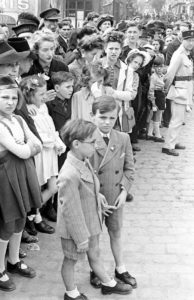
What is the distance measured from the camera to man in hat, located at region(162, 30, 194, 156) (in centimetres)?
751

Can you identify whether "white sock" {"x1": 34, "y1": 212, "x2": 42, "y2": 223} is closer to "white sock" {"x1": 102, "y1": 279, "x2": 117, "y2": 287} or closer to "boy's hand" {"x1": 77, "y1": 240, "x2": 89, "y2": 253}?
"white sock" {"x1": 102, "y1": 279, "x2": 117, "y2": 287}

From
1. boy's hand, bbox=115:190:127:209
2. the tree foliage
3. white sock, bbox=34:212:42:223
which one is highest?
the tree foliage

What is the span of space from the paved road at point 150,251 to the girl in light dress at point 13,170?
0.36 meters

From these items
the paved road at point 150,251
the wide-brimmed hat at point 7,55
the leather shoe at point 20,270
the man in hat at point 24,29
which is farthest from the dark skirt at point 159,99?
the leather shoe at point 20,270

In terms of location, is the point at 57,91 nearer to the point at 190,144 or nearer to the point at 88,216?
the point at 88,216

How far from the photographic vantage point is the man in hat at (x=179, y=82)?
24.6 feet

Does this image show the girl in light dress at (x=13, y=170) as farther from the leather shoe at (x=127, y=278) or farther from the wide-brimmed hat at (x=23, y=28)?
the wide-brimmed hat at (x=23, y=28)

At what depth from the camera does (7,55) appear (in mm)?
3924

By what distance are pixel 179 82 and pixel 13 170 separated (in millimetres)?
4740

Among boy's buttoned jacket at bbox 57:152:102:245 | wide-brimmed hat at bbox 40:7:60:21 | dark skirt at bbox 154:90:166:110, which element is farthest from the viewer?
dark skirt at bbox 154:90:166:110

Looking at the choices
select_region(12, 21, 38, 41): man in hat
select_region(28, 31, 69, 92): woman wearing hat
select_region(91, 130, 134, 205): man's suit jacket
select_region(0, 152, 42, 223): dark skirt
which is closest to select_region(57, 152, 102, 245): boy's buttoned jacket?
select_region(91, 130, 134, 205): man's suit jacket

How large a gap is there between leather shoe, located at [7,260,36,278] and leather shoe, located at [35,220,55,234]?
31.0 inches

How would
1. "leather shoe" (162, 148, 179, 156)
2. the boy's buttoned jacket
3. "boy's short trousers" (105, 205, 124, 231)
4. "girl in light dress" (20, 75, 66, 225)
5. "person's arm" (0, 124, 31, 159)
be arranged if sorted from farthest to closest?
"leather shoe" (162, 148, 179, 156) → "girl in light dress" (20, 75, 66, 225) → "boy's short trousers" (105, 205, 124, 231) → "person's arm" (0, 124, 31, 159) → the boy's buttoned jacket

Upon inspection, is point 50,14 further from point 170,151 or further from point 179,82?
point 170,151
